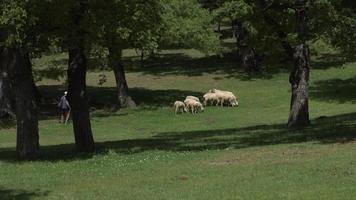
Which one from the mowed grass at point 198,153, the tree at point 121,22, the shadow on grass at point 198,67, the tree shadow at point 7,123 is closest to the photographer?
the mowed grass at point 198,153

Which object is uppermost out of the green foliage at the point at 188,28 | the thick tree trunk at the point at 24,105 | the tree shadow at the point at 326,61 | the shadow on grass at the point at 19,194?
the green foliage at the point at 188,28

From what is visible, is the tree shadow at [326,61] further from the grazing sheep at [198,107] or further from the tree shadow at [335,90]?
the grazing sheep at [198,107]

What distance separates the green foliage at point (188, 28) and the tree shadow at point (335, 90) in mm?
6844

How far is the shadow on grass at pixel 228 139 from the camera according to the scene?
20094mm

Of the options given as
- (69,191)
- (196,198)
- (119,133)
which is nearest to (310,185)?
(196,198)

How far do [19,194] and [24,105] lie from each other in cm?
646

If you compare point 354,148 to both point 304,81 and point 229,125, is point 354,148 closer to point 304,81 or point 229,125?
point 304,81

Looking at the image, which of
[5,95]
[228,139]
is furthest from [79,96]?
[5,95]

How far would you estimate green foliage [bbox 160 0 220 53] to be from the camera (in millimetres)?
39031

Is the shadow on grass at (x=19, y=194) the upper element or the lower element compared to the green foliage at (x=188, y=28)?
lower

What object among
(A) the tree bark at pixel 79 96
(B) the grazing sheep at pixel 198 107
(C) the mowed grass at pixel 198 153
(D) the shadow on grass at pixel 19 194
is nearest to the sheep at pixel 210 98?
(C) the mowed grass at pixel 198 153

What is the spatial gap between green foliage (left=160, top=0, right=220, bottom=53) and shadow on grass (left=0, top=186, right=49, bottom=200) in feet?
82.0

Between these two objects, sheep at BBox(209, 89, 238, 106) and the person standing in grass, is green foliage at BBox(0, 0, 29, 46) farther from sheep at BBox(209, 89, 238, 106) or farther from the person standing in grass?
sheep at BBox(209, 89, 238, 106)

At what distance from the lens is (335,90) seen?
3956 cm
